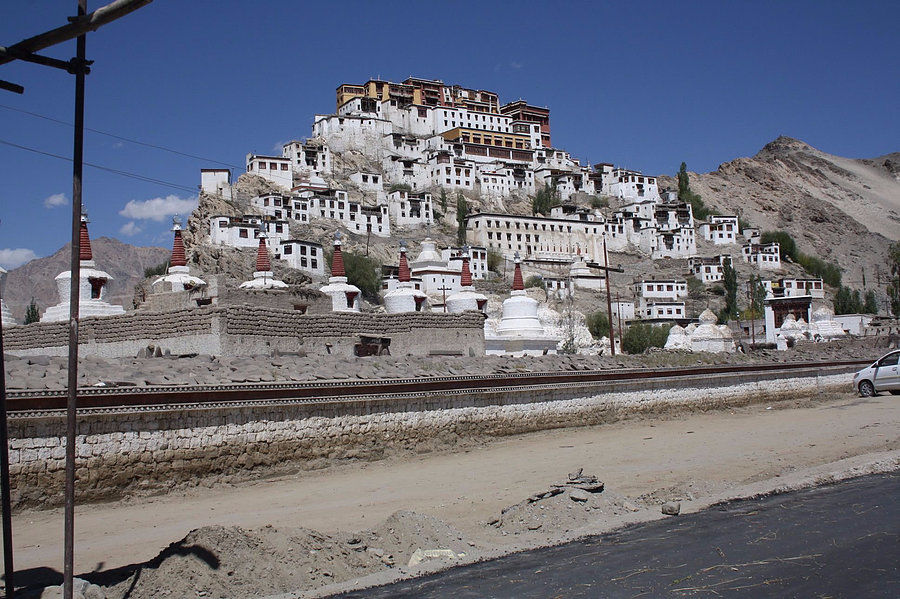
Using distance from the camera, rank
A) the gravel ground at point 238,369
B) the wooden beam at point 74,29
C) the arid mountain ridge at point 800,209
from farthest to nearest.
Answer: the arid mountain ridge at point 800,209 < the gravel ground at point 238,369 < the wooden beam at point 74,29

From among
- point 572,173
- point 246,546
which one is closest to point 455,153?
point 572,173

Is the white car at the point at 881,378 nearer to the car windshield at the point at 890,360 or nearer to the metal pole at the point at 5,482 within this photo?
the car windshield at the point at 890,360

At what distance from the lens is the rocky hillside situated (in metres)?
137

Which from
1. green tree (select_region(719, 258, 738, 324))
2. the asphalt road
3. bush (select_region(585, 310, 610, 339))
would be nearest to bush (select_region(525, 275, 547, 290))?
bush (select_region(585, 310, 610, 339))

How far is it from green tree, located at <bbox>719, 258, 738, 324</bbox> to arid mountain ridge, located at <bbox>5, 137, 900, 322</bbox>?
2253 centimetres

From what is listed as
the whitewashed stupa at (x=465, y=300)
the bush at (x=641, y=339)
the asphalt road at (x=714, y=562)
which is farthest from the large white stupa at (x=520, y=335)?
the bush at (x=641, y=339)

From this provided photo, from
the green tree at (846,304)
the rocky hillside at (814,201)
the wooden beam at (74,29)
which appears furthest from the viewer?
the rocky hillside at (814,201)

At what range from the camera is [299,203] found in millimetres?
89688

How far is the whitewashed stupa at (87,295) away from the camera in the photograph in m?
24.3

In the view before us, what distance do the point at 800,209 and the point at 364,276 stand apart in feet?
323

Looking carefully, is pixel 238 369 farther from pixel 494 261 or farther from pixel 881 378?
pixel 494 261

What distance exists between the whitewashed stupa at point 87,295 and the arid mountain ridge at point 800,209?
7445 centimetres

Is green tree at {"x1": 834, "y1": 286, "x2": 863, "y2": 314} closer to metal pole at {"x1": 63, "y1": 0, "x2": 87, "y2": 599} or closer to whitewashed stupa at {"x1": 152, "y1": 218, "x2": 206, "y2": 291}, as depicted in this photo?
whitewashed stupa at {"x1": 152, "y1": 218, "x2": 206, "y2": 291}

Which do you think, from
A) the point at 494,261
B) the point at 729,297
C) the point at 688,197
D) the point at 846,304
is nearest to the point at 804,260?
the point at 688,197
